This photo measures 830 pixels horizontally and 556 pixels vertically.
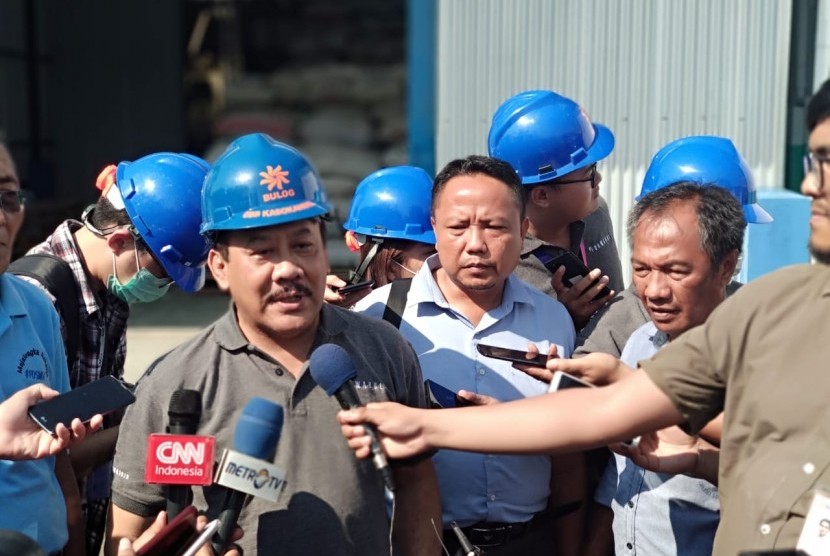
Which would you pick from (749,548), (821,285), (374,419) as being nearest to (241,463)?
(374,419)

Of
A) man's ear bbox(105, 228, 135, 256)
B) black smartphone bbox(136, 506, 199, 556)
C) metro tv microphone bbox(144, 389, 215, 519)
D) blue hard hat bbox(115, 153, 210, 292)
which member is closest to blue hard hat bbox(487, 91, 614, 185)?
blue hard hat bbox(115, 153, 210, 292)

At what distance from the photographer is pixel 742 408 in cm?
229

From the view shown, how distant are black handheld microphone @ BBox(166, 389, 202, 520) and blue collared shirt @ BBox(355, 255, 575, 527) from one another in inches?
42.1

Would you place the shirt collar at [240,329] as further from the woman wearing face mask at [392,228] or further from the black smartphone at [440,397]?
the woman wearing face mask at [392,228]

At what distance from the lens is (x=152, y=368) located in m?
2.85

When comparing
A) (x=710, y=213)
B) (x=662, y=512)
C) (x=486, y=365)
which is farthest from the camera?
(x=486, y=365)

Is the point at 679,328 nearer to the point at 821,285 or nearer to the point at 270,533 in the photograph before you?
the point at 821,285

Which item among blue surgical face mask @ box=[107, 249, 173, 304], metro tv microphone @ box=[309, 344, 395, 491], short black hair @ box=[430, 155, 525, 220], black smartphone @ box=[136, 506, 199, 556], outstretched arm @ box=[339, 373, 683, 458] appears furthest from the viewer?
blue surgical face mask @ box=[107, 249, 173, 304]

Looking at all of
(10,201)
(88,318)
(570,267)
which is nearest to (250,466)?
(10,201)

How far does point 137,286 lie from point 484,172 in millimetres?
1302

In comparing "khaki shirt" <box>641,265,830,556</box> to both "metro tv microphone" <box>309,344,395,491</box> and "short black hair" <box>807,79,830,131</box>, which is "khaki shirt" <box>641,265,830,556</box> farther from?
"metro tv microphone" <box>309,344,395,491</box>

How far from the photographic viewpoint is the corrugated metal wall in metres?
7.06

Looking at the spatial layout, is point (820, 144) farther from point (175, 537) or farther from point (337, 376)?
point (175, 537)

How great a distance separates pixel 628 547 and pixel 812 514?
125 cm
